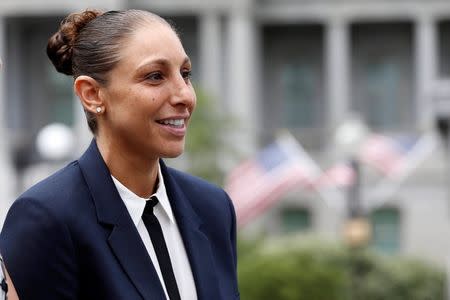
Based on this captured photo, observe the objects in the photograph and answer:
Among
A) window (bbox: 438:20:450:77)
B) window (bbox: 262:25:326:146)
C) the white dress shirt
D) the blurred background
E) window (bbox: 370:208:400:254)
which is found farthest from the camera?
window (bbox: 262:25:326:146)

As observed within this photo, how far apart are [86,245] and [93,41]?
54 cm

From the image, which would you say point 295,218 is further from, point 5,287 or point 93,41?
point 5,287

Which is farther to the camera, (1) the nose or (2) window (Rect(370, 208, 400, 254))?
(2) window (Rect(370, 208, 400, 254))

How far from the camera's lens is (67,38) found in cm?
446

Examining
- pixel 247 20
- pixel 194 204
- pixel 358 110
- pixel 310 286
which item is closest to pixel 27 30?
pixel 247 20

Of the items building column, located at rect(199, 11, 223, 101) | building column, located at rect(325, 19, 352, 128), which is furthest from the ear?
building column, located at rect(325, 19, 352, 128)

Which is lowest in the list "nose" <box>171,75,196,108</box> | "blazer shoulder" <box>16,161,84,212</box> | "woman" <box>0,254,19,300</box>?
"woman" <box>0,254,19,300</box>

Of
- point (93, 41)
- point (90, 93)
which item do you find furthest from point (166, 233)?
point (93, 41)

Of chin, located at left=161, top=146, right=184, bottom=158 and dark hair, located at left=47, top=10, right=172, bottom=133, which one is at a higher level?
dark hair, located at left=47, top=10, right=172, bottom=133

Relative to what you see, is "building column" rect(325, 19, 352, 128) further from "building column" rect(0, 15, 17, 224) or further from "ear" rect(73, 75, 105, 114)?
"ear" rect(73, 75, 105, 114)

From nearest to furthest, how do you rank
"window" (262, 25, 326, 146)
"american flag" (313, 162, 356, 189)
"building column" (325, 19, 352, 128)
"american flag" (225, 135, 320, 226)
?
"american flag" (225, 135, 320, 226) < "american flag" (313, 162, 356, 189) < "building column" (325, 19, 352, 128) < "window" (262, 25, 326, 146)

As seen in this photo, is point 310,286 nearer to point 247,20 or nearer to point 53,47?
point 53,47

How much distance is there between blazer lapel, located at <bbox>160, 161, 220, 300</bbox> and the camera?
4.42 meters

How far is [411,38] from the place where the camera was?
66.2 meters
